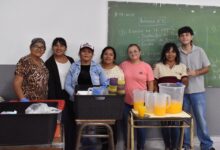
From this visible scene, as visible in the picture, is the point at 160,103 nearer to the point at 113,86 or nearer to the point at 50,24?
the point at 113,86

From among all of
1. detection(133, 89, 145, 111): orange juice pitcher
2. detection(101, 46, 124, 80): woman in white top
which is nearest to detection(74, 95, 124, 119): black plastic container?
detection(133, 89, 145, 111): orange juice pitcher

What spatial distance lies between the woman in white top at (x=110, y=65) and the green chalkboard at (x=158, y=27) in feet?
0.84

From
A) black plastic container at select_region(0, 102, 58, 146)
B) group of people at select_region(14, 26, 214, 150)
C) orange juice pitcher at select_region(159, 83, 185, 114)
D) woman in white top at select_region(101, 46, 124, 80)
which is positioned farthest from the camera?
woman in white top at select_region(101, 46, 124, 80)

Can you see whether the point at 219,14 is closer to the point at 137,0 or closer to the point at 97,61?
the point at 137,0

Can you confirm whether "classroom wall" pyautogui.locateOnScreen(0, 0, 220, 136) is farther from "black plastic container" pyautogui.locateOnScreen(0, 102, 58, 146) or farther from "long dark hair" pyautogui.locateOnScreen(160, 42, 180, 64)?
"black plastic container" pyautogui.locateOnScreen(0, 102, 58, 146)

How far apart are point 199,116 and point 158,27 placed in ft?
4.25

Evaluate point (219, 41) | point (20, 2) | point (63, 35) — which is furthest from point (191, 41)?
point (20, 2)

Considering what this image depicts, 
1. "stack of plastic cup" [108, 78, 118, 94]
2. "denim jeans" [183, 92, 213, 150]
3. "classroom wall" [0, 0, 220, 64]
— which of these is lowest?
"denim jeans" [183, 92, 213, 150]

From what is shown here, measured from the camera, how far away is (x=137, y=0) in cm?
350

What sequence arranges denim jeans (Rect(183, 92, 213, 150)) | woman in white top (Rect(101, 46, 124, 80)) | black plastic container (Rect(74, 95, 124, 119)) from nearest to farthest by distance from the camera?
black plastic container (Rect(74, 95, 124, 119))
woman in white top (Rect(101, 46, 124, 80))
denim jeans (Rect(183, 92, 213, 150))

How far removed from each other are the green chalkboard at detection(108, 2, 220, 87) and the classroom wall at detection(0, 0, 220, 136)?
14 cm

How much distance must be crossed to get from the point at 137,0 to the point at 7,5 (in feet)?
5.46

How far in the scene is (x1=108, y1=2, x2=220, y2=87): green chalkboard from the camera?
349 cm

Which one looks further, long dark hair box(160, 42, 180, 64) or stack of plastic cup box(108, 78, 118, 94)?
long dark hair box(160, 42, 180, 64)
